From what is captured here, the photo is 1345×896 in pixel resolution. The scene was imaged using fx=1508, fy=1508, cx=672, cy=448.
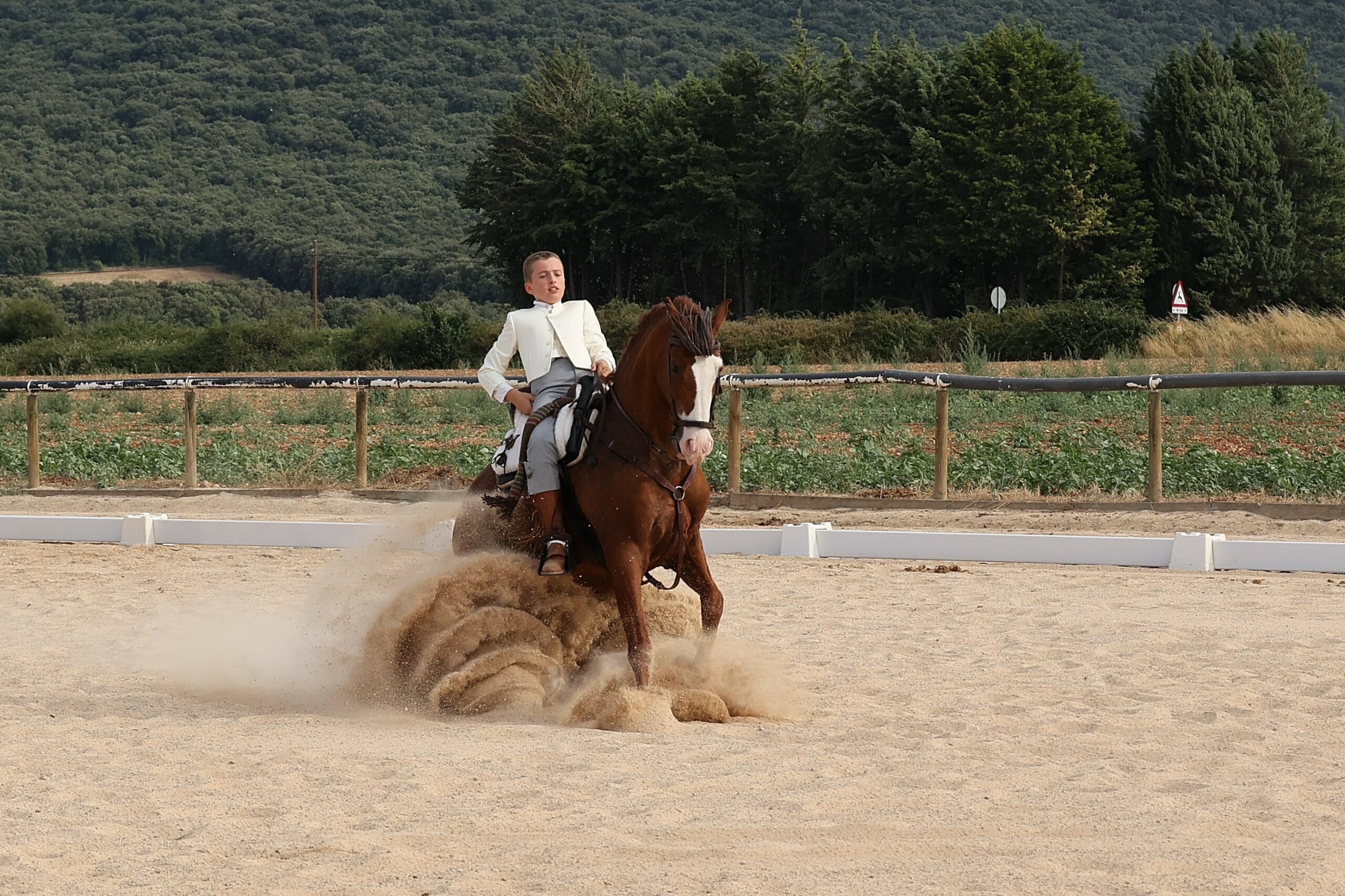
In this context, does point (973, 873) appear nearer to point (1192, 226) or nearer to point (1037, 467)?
point (1037, 467)

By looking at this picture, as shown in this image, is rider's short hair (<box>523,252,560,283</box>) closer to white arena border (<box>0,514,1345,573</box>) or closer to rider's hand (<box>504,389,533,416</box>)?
rider's hand (<box>504,389,533,416</box>)

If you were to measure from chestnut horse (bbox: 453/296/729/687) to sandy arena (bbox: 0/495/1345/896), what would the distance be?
565 millimetres

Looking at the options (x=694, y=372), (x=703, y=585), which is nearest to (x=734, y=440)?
(x=703, y=585)

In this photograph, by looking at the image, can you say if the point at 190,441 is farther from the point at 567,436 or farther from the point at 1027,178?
the point at 1027,178

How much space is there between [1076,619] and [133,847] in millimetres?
5768

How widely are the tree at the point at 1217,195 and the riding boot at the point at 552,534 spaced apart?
127ft

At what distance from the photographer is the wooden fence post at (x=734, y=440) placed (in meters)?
13.8

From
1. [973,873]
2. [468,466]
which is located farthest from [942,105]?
[973,873]

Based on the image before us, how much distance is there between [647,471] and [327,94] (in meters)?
138

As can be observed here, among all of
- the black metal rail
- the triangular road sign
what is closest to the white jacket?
the black metal rail

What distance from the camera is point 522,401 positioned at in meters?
6.70

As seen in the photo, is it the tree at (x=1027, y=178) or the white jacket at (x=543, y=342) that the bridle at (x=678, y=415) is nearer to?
the white jacket at (x=543, y=342)

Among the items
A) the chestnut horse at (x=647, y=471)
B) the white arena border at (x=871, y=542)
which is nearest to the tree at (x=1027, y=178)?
the white arena border at (x=871, y=542)

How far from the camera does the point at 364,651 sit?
702cm
